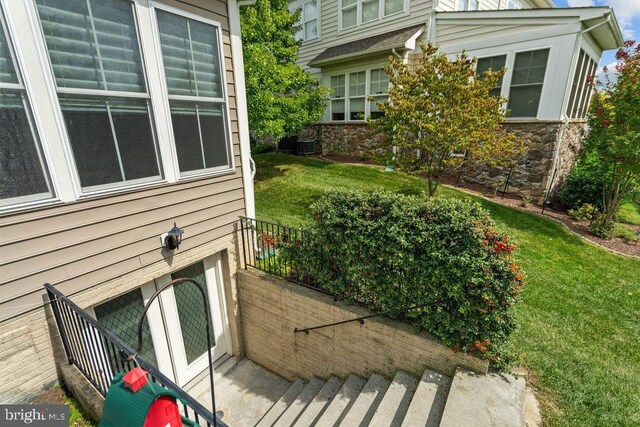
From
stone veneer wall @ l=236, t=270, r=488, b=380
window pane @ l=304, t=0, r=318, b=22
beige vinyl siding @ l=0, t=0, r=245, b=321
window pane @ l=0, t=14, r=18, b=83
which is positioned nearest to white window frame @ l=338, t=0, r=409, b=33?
window pane @ l=304, t=0, r=318, b=22

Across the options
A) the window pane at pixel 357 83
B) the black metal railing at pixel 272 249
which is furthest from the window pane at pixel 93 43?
the window pane at pixel 357 83

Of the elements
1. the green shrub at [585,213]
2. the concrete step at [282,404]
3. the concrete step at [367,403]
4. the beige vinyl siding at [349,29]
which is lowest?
the concrete step at [282,404]

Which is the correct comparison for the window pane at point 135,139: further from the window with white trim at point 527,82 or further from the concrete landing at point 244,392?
the window with white trim at point 527,82

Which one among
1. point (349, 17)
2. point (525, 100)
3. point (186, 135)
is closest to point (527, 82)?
point (525, 100)

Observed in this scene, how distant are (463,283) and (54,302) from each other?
14.9 ft

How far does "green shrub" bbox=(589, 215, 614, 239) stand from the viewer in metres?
7.82

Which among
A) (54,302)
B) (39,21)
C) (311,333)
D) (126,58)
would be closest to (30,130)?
(39,21)

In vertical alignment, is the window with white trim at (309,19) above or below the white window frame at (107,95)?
above

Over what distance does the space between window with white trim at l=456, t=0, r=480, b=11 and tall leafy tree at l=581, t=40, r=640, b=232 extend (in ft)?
16.0

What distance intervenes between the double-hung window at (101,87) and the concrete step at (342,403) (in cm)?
397

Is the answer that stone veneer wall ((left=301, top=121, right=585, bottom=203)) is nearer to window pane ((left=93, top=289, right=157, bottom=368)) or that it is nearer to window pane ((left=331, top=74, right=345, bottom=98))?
window pane ((left=331, top=74, right=345, bottom=98))

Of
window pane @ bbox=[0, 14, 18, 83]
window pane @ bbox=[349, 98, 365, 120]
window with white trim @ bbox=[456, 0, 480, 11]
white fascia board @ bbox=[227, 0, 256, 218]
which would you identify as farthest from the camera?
window pane @ bbox=[349, 98, 365, 120]

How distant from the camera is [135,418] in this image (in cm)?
170

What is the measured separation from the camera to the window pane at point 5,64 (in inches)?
102
